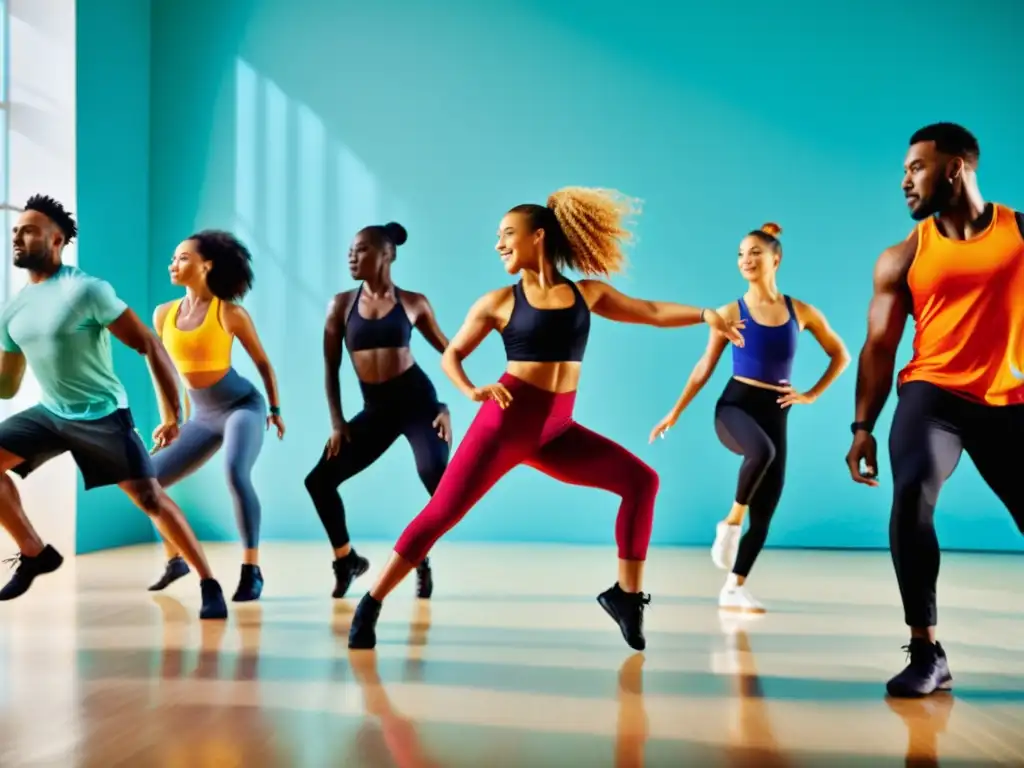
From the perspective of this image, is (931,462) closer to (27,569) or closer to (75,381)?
(75,381)

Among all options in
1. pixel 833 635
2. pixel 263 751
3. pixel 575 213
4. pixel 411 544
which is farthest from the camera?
pixel 833 635

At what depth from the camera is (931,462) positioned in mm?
3072

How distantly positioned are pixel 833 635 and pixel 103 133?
5.69 metres

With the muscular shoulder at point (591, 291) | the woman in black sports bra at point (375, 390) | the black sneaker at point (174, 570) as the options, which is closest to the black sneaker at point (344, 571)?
the woman in black sports bra at point (375, 390)

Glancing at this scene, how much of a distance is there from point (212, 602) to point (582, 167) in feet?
→ 14.5

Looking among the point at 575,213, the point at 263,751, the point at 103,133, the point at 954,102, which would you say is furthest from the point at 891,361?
the point at 103,133

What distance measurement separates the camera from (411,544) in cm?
371

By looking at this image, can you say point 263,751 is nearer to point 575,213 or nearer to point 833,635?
point 575,213

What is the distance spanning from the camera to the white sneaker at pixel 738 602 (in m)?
4.85

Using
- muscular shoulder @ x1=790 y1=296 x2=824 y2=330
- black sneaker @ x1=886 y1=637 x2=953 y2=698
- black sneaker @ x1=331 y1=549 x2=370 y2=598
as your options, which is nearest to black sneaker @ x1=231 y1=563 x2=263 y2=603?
black sneaker @ x1=331 y1=549 x2=370 y2=598

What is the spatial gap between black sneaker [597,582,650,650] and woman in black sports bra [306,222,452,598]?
4.11 ft

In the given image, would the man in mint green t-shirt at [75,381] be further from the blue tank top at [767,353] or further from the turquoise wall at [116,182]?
the turquoise wall at [116,182]

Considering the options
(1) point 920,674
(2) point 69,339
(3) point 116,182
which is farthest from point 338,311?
(3) point 116,182

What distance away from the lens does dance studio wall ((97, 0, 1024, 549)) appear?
7.49 m
